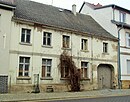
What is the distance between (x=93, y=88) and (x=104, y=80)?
263 cm

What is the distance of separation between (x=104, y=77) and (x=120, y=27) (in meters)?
7.02

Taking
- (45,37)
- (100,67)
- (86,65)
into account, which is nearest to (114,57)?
(100,67)

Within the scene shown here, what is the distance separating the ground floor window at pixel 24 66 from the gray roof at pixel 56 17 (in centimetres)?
376

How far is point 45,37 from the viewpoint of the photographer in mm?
25094

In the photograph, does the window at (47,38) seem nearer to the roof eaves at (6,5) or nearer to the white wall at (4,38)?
the white wall at (4,38)

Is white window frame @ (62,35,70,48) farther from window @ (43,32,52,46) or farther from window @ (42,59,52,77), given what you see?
window @ (42,59,52,77)

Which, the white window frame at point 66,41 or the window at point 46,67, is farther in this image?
the white window frame at point 66,41

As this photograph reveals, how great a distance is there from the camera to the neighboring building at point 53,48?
22.9 meters

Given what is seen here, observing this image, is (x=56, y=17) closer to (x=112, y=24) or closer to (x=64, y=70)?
(x=64, y=70)

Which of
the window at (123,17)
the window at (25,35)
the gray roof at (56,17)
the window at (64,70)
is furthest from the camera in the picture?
the window at (123,17)

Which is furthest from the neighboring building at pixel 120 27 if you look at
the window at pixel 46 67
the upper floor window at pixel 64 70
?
the window at pixel 46 67

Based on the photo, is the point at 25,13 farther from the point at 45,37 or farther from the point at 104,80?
the point at 104,80

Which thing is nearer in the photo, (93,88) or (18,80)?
(18,80)

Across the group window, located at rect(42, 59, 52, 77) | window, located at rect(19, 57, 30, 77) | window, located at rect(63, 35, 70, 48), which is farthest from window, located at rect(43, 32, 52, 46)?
window, located at rect(19, 57, 30, 77)
